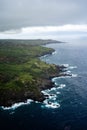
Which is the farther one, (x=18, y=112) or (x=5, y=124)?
(x=18, y=112)

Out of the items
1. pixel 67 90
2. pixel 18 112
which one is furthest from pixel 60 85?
pixel 18 112

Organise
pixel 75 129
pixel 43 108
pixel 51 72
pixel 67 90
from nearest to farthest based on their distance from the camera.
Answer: pixel 75 129 < pixel 43 108 < pixel 67 90 < pixel 51 72

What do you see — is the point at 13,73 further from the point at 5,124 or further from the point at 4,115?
the point at 5,124

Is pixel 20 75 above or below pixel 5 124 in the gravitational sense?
above

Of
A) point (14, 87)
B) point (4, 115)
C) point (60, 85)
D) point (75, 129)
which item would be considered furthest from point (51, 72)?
point (75, 129)

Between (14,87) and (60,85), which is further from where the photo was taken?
(60,85)

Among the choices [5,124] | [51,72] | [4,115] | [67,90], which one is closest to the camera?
[5,124]

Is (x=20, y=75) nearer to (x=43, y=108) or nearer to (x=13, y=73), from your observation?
(x=13, y=73)

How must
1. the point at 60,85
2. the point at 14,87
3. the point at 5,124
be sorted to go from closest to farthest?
the point at 5,124 → the point at 14,87 → the point at 60,85

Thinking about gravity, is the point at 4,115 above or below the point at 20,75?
below
